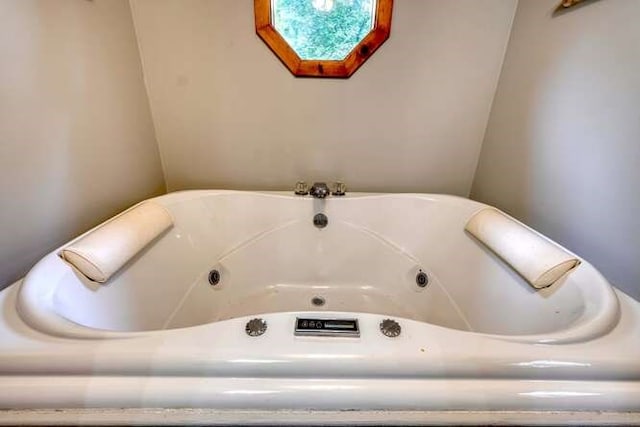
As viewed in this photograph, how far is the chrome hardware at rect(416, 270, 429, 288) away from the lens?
139 cm

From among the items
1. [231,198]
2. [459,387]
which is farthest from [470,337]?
[231,198]

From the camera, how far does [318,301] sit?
58.1 inches

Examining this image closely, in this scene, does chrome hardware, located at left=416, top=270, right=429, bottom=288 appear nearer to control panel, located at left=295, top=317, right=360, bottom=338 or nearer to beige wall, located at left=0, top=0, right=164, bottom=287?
control panel, located at left=295, top=317, right=360, bottom=338

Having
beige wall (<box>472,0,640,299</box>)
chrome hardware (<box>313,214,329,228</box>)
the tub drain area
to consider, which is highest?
beige wall (<box>472,0,640,299</box>)

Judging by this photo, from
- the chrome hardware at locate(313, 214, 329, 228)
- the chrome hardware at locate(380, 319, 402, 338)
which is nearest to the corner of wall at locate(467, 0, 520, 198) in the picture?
the chrome hardware at locate(313, 214, 329, 228)

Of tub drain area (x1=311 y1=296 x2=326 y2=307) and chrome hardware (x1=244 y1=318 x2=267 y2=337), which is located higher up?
chrome hardware (x1=244 y1=318 x2=267 y2=337)

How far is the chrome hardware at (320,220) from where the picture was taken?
59.0 inches

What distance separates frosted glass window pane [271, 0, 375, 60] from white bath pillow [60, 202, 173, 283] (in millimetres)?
1008

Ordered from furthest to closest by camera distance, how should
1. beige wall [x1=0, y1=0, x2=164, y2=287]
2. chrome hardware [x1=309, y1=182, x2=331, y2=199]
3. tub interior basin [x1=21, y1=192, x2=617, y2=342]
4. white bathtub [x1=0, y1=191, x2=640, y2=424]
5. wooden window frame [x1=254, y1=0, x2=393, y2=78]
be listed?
chrome hardware [x1=309, y1=182, x2=331, y2=199]
wooden window frame [x1=254, y1=0, x2=393, y2=78]
tub interior basin [x1=21, y1=192, x2=617, y2=342]
beige wall [x1=0, y1=0, x2=164, y2=287]
white bathtub [x1=0, y1=191, x2=640, y2=424]

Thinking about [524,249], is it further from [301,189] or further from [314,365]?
[301,189]

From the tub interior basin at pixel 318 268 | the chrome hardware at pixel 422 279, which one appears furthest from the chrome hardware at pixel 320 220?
the chrome hardware at pixel 422 279

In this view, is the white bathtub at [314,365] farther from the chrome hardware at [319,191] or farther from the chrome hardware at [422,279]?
the chrome hardware at [319,191]

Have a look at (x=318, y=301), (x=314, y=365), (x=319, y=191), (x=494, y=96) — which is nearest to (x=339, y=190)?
(x=319, y=191)

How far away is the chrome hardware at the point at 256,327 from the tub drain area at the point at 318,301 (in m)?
0.86
